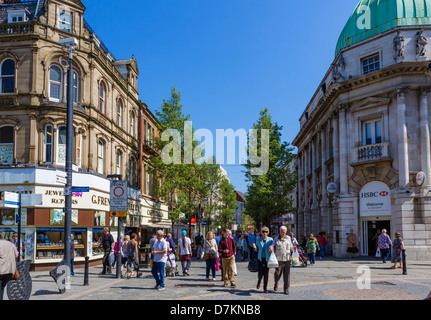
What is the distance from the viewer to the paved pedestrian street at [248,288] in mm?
11469

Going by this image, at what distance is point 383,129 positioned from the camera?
26.8m

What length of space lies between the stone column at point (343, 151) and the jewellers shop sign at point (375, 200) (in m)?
1.25

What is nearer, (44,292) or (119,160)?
(44,292)

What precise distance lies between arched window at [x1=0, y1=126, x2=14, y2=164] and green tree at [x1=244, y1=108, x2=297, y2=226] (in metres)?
19.3

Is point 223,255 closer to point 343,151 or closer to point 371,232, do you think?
point 371,232

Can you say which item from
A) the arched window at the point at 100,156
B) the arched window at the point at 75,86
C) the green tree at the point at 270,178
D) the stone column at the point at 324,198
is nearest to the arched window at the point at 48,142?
the arched window at the point at 75,86

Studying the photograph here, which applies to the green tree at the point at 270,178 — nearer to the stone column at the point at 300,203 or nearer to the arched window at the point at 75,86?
the stone column at the point at 300,203

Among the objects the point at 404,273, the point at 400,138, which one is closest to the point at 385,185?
the point at 400,138

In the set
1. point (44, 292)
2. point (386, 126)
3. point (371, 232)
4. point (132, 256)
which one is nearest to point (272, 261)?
point (44, 292)

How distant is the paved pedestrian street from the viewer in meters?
11.5

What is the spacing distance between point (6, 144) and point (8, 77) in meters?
3.45

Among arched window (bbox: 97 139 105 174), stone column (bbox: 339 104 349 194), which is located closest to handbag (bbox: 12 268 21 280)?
arched window (bbox: 97 139 105 174)

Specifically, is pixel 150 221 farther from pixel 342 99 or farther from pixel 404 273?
pixel 404 273
